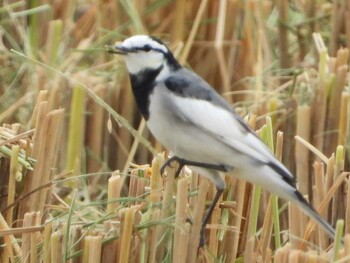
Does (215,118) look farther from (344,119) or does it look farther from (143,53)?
(344,119)

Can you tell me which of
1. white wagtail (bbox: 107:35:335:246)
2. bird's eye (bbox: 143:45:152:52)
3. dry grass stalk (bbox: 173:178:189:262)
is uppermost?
bird's eye (bbox: 143:45:152:52)

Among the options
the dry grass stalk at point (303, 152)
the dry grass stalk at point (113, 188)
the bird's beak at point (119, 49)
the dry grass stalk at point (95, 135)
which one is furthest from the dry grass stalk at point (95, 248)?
the dry grass stalk at point (95, 135)

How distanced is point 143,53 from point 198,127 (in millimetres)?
243

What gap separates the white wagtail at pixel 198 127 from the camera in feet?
9.95

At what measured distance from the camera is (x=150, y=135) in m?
4.53

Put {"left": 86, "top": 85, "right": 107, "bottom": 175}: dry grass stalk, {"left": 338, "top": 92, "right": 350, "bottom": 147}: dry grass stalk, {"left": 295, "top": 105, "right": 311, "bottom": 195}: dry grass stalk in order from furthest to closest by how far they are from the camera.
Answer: {"left": 86, "top": 85, "right": 107, "bottom": 175}: dry grass stalk → {"left": 295, "top": 105, "right": 311, "bottom": 195}: dry grass stalk → {"left": 338, "top": 92, "right": 350, "bottom": 147}: dry grass stalk

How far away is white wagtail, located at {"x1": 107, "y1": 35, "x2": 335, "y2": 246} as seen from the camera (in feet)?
9.95

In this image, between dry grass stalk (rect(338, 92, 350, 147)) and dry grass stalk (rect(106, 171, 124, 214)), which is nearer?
dry grass stalk (rect(106, 171, 124, 214))

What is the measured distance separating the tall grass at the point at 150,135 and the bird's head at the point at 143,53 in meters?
0.13

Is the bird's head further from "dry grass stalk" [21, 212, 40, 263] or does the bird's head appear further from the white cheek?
"dry grass stalk" [21, 212, 40, 263]

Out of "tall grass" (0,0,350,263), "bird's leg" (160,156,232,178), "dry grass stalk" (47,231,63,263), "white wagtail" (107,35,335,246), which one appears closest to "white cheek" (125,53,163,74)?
"white wagtail" (107,35,335,246)

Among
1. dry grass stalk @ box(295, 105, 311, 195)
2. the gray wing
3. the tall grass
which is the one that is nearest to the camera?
the tall grass

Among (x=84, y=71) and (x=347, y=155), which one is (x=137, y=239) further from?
(x=84, y=71)

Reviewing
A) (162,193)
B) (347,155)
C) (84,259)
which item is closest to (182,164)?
(162,193)
